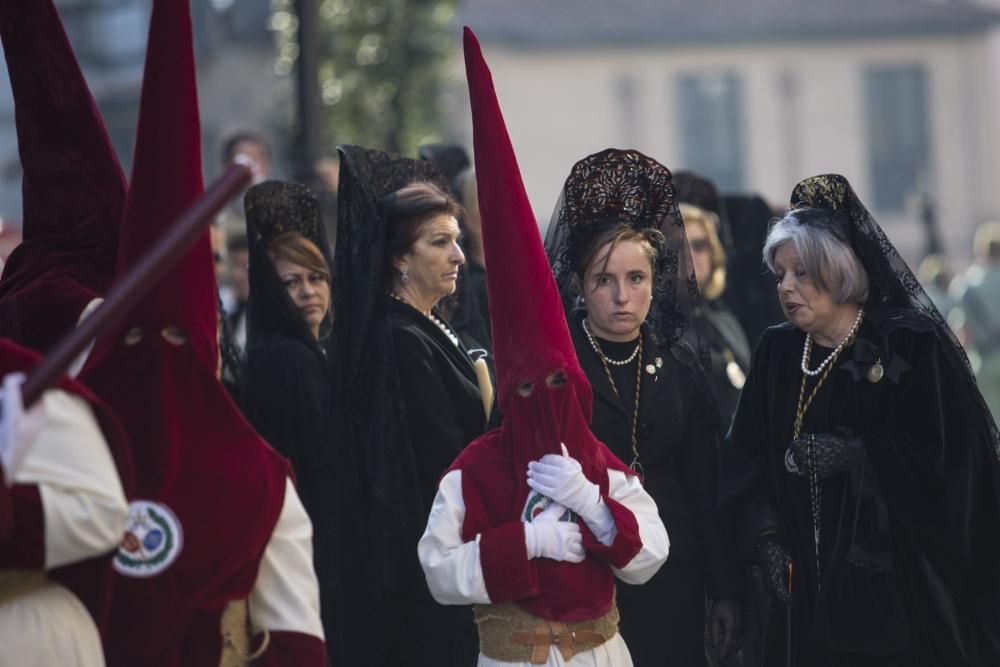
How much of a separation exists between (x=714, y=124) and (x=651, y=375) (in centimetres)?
3931

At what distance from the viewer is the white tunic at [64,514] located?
13.1ft

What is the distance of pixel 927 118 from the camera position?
45969mm

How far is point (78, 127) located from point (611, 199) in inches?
71.4

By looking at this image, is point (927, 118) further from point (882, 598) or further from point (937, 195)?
point (882, 598)

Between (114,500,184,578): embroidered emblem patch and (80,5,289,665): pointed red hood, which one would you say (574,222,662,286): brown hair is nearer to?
(80,5,289,665): pointed red hood

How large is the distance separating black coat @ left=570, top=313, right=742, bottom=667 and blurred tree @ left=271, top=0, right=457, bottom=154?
11093 millimetres

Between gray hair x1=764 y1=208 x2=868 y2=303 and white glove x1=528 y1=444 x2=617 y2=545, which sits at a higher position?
gray hair x1=764 y1=208 x2=868 y2=303

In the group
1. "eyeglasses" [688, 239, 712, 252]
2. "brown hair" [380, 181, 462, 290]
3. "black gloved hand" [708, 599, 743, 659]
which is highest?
"eyeglasses" [688, 239, 712, 252]

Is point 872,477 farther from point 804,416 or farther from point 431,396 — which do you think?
point 431,396

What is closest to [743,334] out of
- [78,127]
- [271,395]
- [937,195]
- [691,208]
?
[691,208]

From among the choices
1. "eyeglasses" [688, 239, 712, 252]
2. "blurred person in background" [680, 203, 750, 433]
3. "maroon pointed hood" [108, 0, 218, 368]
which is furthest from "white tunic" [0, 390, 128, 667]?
"eyeglasses" [688, 239, 712, 252]

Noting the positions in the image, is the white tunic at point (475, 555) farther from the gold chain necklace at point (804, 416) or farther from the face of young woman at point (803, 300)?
the face of young woman at point (803, 300)

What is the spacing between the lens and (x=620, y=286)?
581 centimetres

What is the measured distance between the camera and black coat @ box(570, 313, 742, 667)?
5809 mm
